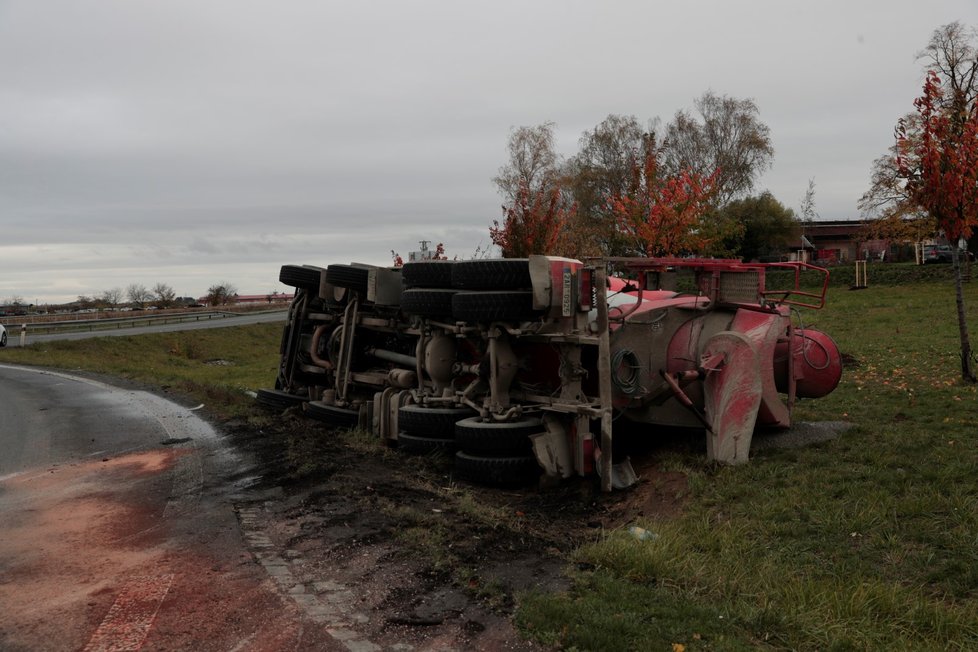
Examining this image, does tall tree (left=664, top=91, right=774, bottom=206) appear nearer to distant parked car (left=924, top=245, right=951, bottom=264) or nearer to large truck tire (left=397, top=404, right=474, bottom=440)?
distant parked car (left=924, top=245, right=951, bottom=264)

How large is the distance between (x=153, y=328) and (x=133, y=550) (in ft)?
113

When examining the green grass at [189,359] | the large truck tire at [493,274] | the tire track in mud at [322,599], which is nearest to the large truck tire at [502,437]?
the large truck tire at [493,274]

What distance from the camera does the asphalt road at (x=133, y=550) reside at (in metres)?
3.77

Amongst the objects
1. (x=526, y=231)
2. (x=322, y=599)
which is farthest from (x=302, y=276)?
(x=526, y=231)

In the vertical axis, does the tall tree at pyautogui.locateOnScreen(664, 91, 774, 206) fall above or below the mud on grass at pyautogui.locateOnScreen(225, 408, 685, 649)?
above

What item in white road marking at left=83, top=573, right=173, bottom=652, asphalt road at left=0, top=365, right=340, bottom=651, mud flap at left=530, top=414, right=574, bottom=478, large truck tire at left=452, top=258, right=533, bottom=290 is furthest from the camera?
large truck tire at left=452, top=258, right=533, bottom=290

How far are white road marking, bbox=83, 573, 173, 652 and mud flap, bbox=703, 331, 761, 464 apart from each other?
4250 millimetres

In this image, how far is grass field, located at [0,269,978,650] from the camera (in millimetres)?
3679

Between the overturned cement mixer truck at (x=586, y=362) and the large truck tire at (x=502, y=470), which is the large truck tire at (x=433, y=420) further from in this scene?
the large truck tire at (x=502, y=470)

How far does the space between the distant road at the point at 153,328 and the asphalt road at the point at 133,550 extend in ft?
80.4

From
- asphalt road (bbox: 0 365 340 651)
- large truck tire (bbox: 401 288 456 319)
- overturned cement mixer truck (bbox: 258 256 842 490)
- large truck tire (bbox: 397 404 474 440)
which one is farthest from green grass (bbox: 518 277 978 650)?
large truck tire (bbox: 401 288 456 319)

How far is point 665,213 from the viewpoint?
25.8 m

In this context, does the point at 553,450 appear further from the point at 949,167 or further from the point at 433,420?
the point at 949,167

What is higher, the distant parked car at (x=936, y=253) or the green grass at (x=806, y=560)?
the distant parked car at (x=936, y=253)
